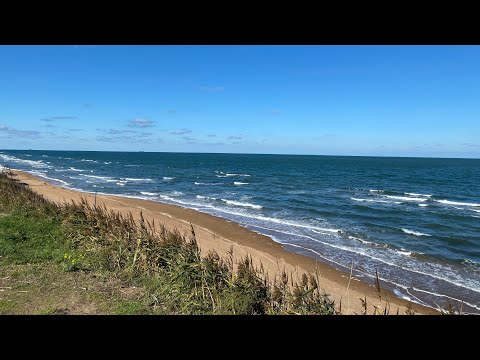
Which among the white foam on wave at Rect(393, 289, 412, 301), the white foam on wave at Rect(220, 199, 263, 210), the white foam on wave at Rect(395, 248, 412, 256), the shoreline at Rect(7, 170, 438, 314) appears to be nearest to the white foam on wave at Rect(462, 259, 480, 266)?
the white foam on wave at Rect(395, 248, 412, 256)

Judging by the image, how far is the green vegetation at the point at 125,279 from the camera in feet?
16.6

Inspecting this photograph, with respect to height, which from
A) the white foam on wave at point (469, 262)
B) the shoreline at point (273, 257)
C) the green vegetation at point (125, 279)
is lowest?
→ the white foam on wave at point (469, 262)

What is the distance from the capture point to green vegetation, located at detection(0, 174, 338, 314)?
5.05m

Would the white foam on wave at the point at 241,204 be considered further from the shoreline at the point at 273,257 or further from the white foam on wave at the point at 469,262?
the white foam on wave at the point at 469,262

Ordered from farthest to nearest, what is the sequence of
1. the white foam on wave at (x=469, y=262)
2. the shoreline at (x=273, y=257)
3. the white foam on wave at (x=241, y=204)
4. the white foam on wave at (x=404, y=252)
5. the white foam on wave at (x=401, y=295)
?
the white foam on wave at (x=241, y=204) < the white foam on wave at (x=404, y=252) < the white foam on wave at (x=469, y=262) < the white foam on wave at (x=401, y=295) < the shoreline at (x=273, y=257)

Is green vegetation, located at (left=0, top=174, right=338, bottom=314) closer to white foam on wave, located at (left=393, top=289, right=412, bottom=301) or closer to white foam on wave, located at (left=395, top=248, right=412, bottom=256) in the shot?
white foam on wave, located at (left=393, top=289, right=412, bottom=301)

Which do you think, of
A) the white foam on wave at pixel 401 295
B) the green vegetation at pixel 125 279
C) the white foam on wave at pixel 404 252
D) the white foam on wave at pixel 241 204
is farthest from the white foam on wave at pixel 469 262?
the white foam on wave at pixel 241 204

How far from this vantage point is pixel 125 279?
6.11 m
